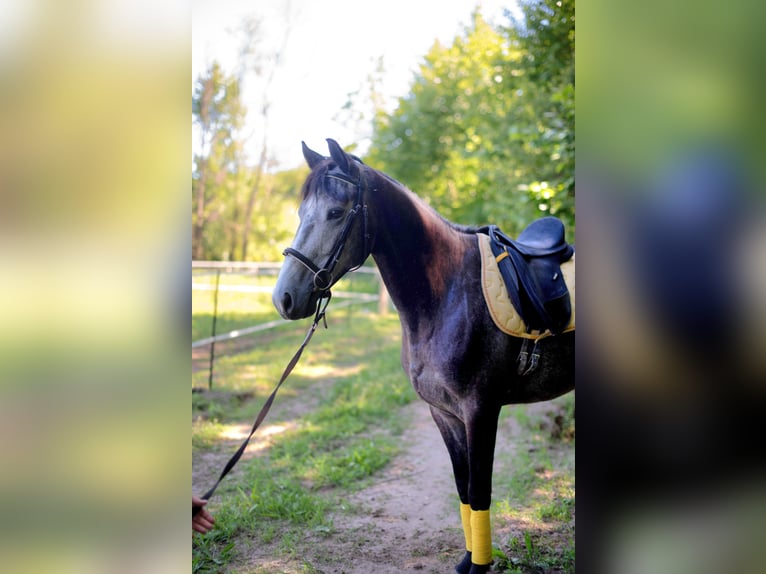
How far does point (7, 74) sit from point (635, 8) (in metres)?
1.39

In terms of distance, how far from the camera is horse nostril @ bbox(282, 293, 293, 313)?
77.5 inches

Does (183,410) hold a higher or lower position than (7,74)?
lower

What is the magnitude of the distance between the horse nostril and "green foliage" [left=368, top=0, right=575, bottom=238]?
307 cm

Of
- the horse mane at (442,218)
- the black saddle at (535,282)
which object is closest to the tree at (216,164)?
the horse mane at (442,218)

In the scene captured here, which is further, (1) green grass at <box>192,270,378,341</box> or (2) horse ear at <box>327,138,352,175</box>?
(1) green grass at <box>192,270,378,341</box>

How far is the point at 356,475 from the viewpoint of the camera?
12.1 feet

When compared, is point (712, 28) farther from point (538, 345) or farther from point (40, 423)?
point (40, 423)

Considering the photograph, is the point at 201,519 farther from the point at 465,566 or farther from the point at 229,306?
the point at 229,306

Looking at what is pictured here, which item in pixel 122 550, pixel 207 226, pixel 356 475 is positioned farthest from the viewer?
pixel 207 226

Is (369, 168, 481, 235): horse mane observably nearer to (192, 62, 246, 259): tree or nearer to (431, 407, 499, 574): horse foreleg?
(431, 407, 499, 574): horse foreleg

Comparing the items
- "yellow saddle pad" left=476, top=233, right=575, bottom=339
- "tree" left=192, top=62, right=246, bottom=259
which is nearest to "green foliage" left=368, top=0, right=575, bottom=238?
"tree" left=192, top=62, right=246, bottom=259

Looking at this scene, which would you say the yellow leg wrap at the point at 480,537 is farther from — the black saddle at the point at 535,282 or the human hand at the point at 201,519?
the human hand at the point at 201,519

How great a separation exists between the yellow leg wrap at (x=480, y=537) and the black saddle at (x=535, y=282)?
32.7 inches

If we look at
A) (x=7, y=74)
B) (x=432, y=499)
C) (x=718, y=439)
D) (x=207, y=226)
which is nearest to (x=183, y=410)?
(x=7, y=74)
